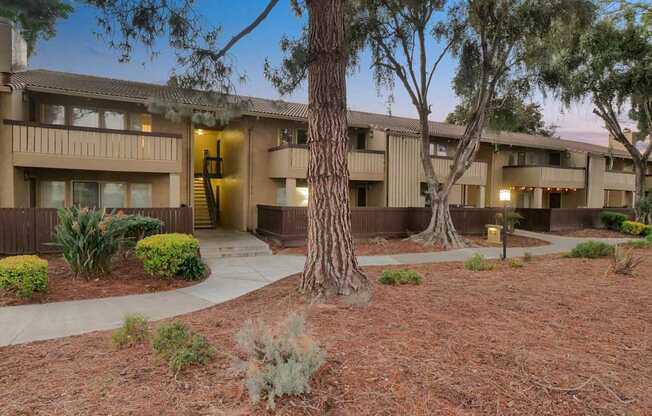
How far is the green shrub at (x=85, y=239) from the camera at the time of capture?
25.8 feet

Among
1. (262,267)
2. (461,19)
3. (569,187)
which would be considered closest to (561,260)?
(262,267)

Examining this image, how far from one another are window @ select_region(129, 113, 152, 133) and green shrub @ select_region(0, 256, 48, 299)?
8.94 meters

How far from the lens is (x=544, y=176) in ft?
76.3

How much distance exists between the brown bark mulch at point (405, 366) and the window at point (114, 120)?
449 inches

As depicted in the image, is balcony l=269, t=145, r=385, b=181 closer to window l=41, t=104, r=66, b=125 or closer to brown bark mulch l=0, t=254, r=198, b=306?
window l=41, t=104, r=66, b=125

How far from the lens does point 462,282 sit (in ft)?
25.0

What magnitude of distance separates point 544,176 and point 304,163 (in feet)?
52.5

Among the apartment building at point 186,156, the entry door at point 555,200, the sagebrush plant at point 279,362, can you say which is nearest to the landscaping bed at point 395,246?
the apartment building at point 186,156

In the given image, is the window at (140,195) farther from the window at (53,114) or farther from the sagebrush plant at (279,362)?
the sagebrush plant at (279,362)

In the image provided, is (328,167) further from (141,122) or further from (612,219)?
(612,219)

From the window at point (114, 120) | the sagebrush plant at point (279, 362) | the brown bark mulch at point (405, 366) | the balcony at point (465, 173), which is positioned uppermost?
the window at point (114, 120)

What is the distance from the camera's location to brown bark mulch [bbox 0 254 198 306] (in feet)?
22.5

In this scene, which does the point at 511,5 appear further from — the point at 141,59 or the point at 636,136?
the point at 636,136

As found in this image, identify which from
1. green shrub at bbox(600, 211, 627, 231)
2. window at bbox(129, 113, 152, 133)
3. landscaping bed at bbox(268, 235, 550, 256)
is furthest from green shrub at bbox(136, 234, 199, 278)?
green shrub at bbox(600, 211, 627, 231)
